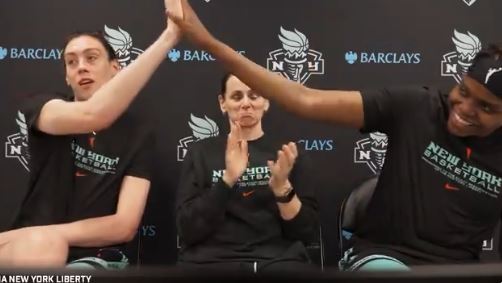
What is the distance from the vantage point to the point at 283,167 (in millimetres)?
2123

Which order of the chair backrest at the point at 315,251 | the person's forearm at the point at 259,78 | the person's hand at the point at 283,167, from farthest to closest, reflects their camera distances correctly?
the chair backrest at the point at 315,251 → the person's hand at the point at 283,167 → the person's forearm at the point at 259,78

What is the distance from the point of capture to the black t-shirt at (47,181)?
89.7 inches

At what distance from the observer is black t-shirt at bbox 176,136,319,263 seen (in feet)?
7.75

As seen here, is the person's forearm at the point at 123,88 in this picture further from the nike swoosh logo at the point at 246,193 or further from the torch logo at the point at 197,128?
the torch logo at the point at 197,128

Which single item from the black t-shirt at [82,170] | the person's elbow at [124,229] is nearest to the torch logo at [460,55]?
the black t-shirt at [82,170]

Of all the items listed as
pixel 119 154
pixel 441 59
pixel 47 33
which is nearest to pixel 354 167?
pixel 441 59

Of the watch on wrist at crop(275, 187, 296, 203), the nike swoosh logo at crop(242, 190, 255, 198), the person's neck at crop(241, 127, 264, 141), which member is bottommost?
the watch on wrist at crop(275, 187, 296, 203)

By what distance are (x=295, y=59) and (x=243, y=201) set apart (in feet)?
2.97

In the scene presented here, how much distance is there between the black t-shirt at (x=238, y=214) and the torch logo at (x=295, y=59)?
2.03 feet

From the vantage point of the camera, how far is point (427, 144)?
1837 mm

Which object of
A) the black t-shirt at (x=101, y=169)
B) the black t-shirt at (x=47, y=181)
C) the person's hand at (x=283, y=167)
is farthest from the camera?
the black t-shirt at (x=101, y=169)

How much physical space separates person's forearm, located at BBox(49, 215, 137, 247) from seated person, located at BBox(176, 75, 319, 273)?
0.24m

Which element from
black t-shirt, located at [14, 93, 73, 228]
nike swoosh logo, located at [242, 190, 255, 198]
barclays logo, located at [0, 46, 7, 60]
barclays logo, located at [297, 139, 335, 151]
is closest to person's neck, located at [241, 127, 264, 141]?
nike swoosh logo, located at [242, 190, 255, 198]

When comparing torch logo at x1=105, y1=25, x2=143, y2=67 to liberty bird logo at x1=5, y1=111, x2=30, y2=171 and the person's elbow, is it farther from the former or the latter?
the person's elbow
